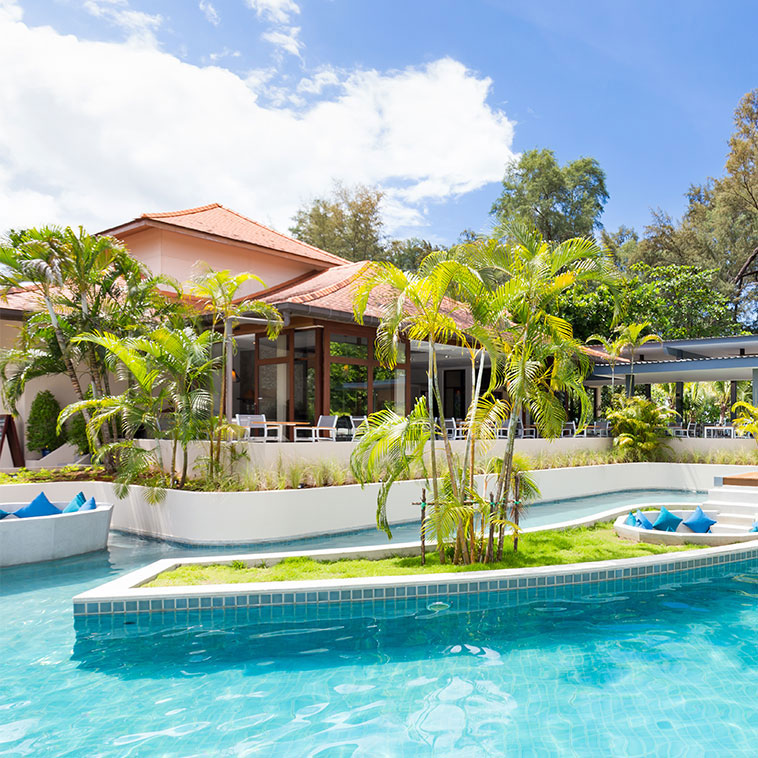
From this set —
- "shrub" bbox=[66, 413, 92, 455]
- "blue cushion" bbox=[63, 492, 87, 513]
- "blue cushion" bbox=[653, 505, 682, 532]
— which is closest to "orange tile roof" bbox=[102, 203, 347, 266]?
"shrub" bbox=[66, 413, 92, 455]

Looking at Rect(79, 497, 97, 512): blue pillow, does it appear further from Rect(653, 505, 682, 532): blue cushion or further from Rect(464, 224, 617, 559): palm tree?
Rect(653, 505, 682, 532): blue cushion

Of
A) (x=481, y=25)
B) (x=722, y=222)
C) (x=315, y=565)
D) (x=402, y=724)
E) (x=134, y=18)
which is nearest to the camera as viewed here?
(x=402, y=724)

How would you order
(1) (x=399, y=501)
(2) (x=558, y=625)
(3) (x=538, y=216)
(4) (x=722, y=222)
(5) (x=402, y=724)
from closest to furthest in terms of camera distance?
(5) (x=402, y=724)
(2) (x=558, y=625)
(1) (x=399, y=501)
(4) (x=722, y=222)
(3) (x=538, y=216)

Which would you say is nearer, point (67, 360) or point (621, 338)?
point (67, 360)

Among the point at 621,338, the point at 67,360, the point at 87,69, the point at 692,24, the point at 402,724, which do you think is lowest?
the point at 402,724

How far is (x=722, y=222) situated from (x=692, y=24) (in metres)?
15.4

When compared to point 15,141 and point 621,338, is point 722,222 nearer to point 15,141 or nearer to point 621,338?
point 621,338

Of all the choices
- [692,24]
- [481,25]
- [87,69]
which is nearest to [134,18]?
[87,69]

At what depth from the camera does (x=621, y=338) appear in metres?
21.2

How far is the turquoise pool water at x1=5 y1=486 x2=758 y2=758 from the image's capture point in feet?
13.7

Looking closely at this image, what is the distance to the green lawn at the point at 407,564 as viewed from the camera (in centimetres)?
720

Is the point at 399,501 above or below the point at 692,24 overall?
below

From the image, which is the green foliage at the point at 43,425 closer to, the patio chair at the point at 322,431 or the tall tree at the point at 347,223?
the patio chair at the point at 322,431

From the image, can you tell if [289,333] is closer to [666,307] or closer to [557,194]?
[666,307]
